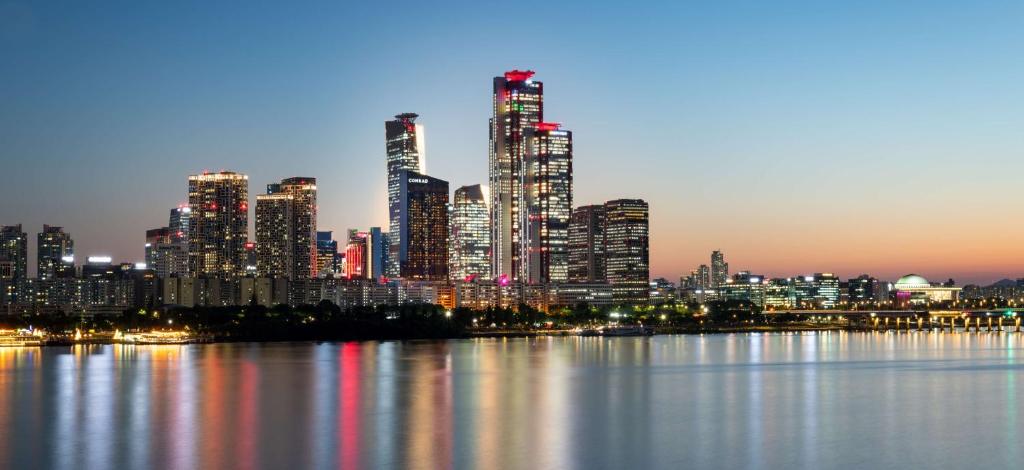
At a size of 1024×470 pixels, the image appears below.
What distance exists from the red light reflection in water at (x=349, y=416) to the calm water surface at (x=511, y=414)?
0.08 m

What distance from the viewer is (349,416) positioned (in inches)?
1992

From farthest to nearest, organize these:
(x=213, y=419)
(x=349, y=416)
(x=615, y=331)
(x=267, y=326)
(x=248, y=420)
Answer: (x=615, y=331) < (x=267, y=326) < (x=349, y=416) < (x=213, y=419) < (x=248, y=420)

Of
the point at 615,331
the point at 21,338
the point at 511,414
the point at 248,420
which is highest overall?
the point at 248,420

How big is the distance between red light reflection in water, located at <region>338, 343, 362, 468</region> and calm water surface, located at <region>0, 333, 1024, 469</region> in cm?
8

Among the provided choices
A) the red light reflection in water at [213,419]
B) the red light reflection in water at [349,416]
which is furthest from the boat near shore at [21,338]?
the red light reflection in water at [349,416]

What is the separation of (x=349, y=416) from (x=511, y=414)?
694 cm

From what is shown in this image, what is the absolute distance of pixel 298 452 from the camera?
129 ft

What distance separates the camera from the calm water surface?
127ft

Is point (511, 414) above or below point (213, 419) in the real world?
below

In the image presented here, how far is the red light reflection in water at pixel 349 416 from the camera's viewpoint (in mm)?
38406

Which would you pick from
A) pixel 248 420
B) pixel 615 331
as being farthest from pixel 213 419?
pixel 615 331

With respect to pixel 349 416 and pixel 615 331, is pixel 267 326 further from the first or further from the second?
pixel 349 416

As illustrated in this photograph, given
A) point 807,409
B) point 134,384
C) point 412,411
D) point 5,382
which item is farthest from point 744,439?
point 5,382

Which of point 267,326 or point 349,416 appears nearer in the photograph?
point 349,416
